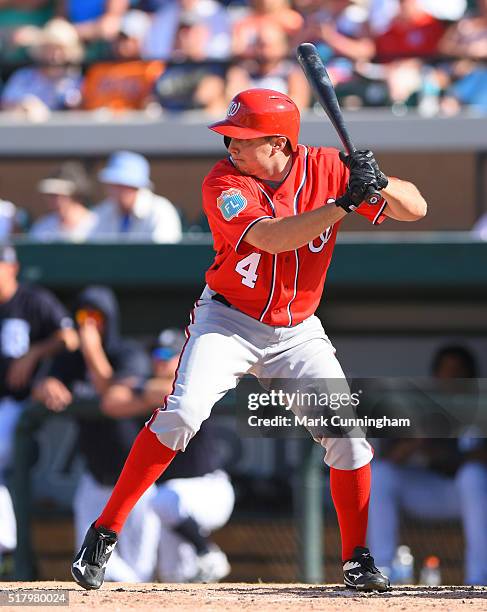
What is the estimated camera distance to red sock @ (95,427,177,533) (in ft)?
11.9

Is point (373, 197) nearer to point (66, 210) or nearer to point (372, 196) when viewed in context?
point (372, 196)

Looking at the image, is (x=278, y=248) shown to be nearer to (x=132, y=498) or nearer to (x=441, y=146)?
(x=132, y=498)

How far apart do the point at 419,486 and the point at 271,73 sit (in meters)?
3.19

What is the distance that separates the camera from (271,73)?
7.82 meters

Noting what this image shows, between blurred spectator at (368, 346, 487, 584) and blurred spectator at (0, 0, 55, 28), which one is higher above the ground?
blurred spectator at (0, 0, 55, 28)

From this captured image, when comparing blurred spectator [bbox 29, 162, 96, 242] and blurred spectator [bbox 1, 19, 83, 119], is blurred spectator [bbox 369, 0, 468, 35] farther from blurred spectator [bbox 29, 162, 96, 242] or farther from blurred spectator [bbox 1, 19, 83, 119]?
blurred spectator [bbox 29, 162, 96, 242]

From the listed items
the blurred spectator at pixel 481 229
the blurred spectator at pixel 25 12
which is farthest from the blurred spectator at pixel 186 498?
the blurred spectator at pixel 25 12

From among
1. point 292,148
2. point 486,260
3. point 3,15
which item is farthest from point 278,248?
point 3,15

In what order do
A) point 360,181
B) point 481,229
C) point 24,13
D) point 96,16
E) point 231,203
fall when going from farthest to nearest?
point 24,13 < point 96,16 < point 481,229 < point 231,203 < point 360,181

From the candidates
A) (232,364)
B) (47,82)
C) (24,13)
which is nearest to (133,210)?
(47,82)

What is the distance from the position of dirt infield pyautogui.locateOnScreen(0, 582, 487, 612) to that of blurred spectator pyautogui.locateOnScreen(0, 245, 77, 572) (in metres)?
2.18

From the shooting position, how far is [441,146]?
770 centimetres

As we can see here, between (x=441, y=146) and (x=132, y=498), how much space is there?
462cm

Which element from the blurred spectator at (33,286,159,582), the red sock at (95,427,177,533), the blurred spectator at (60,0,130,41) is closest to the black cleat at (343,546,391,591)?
the red sock at (95,427,177,533)
